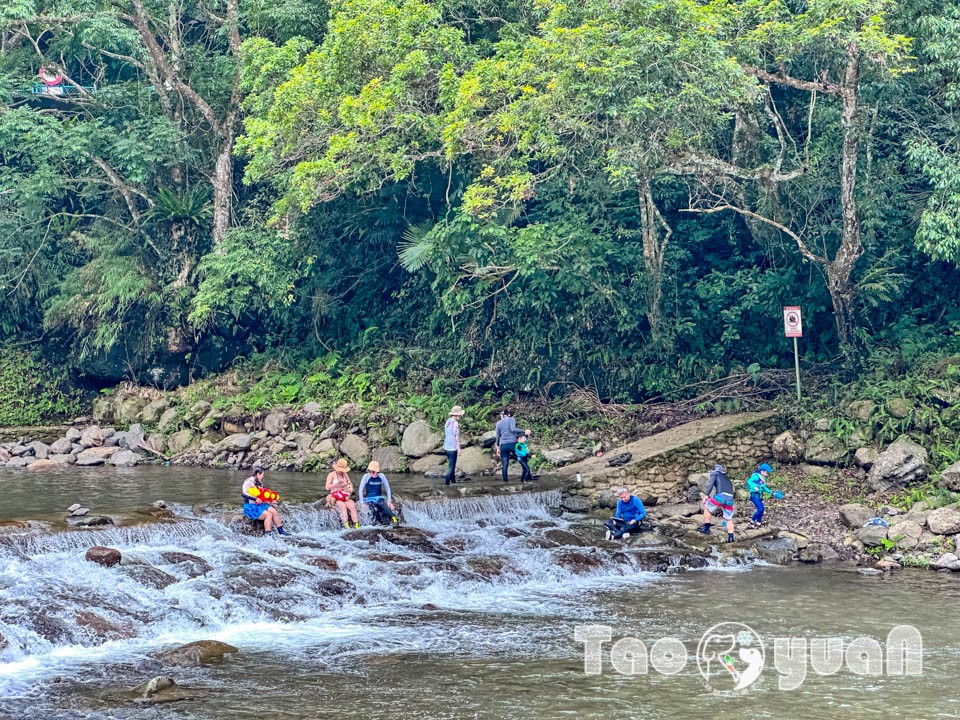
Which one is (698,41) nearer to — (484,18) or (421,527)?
(484,18)

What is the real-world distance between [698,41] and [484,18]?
6479 mm

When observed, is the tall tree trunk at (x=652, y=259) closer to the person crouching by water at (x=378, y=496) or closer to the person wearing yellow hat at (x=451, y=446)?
the person wearing yellow hat at (x=451, y=446)

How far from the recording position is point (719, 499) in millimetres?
17516

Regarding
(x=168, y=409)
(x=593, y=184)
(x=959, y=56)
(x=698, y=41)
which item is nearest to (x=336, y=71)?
(x=593, y=184)

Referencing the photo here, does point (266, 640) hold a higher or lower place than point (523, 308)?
lower

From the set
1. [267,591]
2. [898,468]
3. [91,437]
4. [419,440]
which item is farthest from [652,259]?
[91,437]

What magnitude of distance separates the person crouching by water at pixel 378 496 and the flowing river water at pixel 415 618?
0.69 meters

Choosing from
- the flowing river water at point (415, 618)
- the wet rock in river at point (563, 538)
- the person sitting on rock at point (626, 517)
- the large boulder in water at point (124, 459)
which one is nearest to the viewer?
the flowing river water at point (415, 618)

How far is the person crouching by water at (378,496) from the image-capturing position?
17688 mm

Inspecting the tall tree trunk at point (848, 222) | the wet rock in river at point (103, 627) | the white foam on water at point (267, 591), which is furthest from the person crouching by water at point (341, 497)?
the tall tree trunk at point (848, 222)

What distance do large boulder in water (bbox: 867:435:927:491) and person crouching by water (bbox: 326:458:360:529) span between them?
9.30 m

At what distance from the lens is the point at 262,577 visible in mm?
14328

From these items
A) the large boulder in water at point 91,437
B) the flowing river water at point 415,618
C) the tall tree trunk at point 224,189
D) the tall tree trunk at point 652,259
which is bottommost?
the flowing river water at point 415,618

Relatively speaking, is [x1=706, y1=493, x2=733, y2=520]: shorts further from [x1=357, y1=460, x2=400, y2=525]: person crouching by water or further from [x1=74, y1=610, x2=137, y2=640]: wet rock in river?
[x1=74, y1=610, x2=137, y2=640]: wet rock in river
